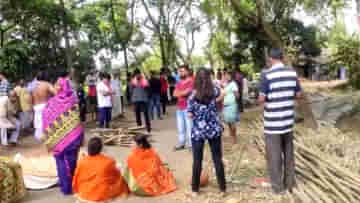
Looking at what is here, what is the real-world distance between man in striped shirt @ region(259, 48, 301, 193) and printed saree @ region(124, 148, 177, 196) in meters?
1.48

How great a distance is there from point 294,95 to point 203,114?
3.78 ft

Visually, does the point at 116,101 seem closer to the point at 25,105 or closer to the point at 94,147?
the point at 25,105

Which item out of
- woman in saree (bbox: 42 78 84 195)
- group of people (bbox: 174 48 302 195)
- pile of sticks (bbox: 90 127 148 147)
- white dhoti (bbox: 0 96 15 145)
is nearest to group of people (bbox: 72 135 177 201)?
woman in saree (bbox: 42 78 84 195)

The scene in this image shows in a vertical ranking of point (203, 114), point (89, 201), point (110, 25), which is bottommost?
point (89, 201)

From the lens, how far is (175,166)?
234 inches

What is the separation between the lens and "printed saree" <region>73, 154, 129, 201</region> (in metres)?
4.42

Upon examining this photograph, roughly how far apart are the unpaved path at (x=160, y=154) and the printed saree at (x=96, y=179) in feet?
0.63

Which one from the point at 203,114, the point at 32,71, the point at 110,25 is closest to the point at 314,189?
the point at 203,114

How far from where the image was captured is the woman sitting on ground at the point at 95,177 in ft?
14.5

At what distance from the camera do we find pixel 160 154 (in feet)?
22.7

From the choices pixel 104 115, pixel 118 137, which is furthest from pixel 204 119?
pixel 104 115

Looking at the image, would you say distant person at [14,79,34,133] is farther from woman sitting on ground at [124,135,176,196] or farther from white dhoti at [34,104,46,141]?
woman sitting on ground at [124,135,176,196]

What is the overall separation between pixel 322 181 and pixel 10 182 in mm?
4055

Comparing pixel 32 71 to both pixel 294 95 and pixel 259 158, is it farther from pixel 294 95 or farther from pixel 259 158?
pixel 294 95
